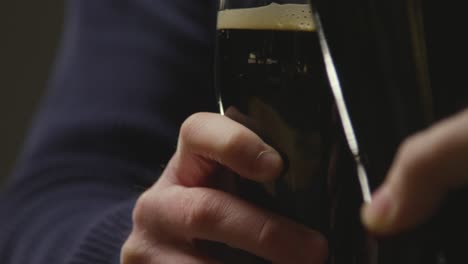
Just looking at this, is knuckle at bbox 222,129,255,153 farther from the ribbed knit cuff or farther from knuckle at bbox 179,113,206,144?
the ribbed knit cuff

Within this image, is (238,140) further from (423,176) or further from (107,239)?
(107,239)

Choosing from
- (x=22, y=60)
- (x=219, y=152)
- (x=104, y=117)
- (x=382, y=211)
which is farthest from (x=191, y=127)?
(x=22, y=60)

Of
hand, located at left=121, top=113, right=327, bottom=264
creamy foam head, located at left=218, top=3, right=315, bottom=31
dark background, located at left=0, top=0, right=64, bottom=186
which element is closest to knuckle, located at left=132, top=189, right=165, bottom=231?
hand, located at left=121, top=113, right=327, bottom=264

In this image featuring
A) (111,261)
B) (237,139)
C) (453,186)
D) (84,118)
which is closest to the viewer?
(453,186)

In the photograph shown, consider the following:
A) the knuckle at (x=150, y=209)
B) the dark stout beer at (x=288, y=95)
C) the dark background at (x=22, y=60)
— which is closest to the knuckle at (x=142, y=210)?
the knuckle at (x=150, y=209)

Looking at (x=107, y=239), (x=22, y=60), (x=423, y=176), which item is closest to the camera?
(x=423, y=176)

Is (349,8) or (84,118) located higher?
(349,8)

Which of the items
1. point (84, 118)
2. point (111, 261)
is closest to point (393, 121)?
point (111, 261)

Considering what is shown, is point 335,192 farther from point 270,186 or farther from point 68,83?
point 68,83
